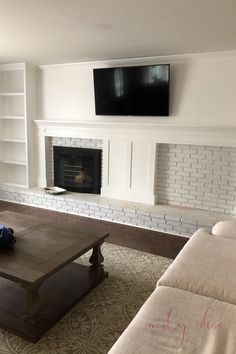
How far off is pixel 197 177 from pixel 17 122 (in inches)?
125

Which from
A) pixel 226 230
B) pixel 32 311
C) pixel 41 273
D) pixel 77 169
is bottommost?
pixel 32 311

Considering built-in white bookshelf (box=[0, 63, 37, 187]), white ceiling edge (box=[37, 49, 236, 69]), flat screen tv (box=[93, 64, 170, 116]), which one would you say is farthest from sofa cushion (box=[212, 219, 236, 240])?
built-in white bookshelf (box=[0, 63, 37, 187])

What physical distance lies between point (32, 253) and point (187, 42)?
8.45 feet

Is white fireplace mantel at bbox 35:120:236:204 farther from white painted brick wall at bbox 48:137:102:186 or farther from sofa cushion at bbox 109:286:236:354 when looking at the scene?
sofa cushion at bbox 109:286:236:354

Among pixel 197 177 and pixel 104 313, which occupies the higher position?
pixel 197 177

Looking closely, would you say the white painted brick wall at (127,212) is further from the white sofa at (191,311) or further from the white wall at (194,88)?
the white sofa at (191,311)

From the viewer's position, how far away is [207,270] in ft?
6.23

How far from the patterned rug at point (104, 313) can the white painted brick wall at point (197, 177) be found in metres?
1.16

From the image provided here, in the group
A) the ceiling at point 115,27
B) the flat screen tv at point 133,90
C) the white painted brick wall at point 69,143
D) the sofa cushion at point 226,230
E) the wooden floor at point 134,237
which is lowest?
the wooden floor at point 134,237

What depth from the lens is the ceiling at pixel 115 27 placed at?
2.19 metres

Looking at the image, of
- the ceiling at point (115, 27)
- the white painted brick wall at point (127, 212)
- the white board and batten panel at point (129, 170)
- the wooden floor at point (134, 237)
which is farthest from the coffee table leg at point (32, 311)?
the white board and batten panel at point (129, 170)

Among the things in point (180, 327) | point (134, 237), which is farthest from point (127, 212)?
point (180, 327)

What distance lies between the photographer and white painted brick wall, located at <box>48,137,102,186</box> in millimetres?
4609

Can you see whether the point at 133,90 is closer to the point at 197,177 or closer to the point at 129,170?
the point at 129,170
